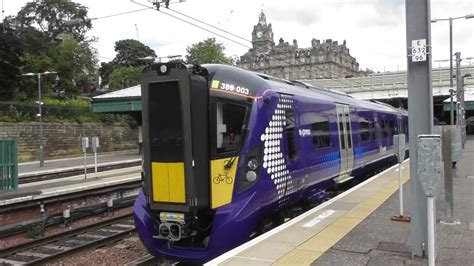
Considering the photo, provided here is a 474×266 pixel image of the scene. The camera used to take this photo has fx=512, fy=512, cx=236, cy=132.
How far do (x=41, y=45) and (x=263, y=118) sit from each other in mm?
62376

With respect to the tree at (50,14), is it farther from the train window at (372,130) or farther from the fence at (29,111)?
the train window at (372,130)

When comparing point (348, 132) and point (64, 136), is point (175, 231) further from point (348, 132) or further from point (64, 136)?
point (64, 136)

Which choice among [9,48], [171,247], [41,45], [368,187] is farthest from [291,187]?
[41,45]

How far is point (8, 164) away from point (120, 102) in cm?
2293

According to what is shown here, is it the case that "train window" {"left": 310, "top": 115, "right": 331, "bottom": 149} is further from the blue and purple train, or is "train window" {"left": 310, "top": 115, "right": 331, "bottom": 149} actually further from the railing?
the railing

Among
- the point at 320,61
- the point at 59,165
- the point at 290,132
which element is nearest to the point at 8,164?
the point at 290,132

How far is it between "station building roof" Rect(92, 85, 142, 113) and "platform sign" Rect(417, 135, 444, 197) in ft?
116

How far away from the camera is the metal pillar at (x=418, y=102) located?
6.85 m

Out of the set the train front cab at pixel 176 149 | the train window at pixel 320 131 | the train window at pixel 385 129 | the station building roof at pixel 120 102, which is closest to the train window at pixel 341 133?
the train window at pixel 320 131

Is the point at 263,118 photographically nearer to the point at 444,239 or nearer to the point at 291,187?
the point at 291,187

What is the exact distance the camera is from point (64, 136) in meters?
48.1

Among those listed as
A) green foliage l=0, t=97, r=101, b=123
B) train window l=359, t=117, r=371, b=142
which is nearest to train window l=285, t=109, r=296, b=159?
train window l=359, t=117, r=371, b=142

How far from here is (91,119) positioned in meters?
53.5

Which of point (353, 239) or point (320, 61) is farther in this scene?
point (320, 61)
